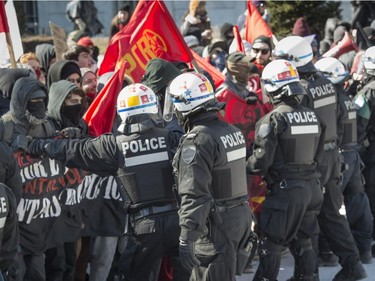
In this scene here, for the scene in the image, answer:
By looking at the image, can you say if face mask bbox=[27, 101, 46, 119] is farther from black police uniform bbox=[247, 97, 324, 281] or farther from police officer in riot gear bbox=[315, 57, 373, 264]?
police officer in riot gear bbox=[315, 57, 373, 264]

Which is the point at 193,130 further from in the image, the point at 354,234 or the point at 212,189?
the point at 354,234

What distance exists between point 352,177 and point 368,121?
0.78 metres

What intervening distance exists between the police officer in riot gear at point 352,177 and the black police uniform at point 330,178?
60cm

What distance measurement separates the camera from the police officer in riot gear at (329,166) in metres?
10.0

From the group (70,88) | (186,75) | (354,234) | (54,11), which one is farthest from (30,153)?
(54,11)

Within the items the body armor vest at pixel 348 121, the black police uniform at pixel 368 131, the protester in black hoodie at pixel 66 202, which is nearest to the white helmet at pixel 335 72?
the body armor vest at pixel 348 121

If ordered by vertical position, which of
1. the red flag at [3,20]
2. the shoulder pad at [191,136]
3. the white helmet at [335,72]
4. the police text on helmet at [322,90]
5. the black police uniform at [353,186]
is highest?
the red flag at [3,20]

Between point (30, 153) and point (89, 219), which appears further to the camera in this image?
point (89, 219)

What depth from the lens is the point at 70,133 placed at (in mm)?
8688

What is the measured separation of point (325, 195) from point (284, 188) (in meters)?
1.17

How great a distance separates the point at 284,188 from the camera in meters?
9.12

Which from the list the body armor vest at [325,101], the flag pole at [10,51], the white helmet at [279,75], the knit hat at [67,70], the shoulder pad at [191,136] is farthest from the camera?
the knit hat at [67,70]

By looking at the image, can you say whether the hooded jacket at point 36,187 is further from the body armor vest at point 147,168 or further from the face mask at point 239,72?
the face mask at point 239,72

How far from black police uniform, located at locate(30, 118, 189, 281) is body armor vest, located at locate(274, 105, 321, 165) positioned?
4.50ft
